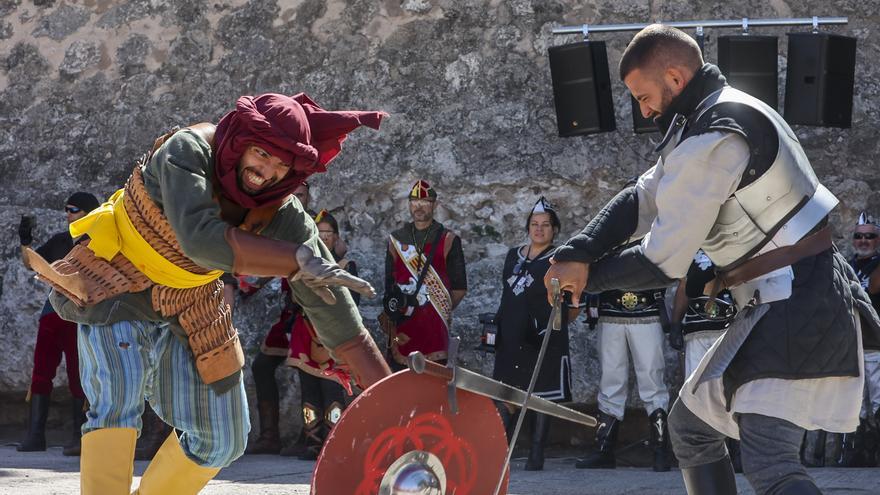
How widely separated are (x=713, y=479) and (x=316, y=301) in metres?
1.28

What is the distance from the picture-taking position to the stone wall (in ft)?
27.3

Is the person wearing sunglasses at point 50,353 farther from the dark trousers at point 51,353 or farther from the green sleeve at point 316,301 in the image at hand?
the green sleeve at point 316,301

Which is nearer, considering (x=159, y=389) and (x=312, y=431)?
(x=159, y=389)

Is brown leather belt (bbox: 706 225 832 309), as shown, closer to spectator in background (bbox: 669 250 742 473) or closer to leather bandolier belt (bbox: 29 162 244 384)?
leather bandolier belt (bbox: 29 162 244 384)

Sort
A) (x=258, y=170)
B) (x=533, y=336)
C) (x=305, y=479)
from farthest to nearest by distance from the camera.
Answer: (x=533, y=336) → (x=305, y=479) → (x=258, y=170)

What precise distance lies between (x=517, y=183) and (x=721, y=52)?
1556mm

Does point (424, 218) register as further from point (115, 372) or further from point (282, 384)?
point (115, 372)

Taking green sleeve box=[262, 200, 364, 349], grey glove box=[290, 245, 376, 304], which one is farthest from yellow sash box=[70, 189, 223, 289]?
grey glove box=[290, 245, 376, 304]

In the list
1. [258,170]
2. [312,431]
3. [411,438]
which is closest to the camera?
[411,438]

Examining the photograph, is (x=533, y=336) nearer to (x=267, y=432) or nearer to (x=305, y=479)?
(x=305, y=479)

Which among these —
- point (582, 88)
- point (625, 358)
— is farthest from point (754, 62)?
point (625, 358)

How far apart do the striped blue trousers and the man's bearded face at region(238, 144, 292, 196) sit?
595 millimetres

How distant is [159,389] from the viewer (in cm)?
397

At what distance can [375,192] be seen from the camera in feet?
28.7
